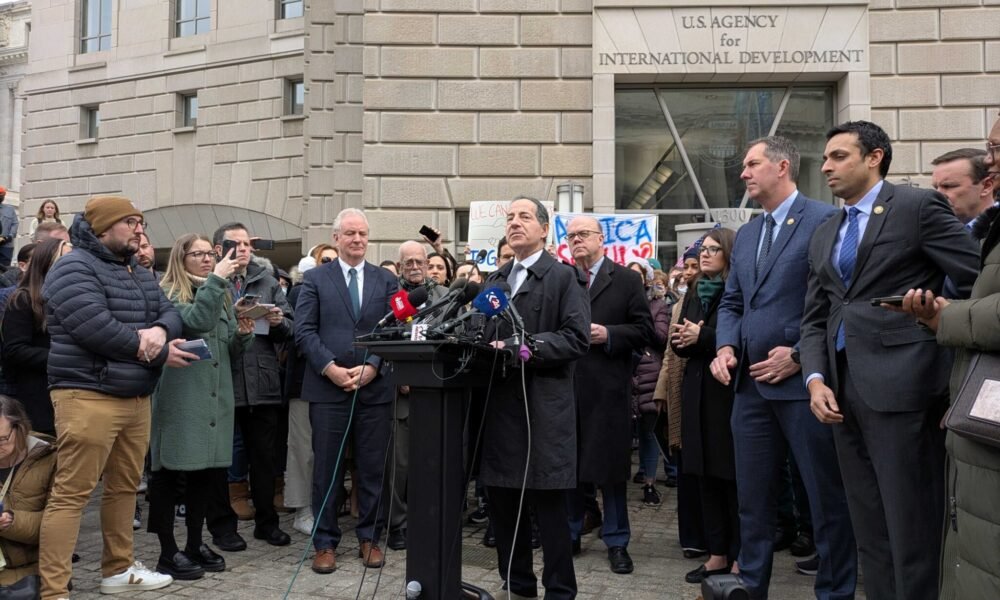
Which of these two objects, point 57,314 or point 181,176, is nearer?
point 57,314

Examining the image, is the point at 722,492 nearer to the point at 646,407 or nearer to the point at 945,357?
the point at 945,357

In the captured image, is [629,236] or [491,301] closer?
[491,301]

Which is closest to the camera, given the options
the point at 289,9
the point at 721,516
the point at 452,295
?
the point at 452,295

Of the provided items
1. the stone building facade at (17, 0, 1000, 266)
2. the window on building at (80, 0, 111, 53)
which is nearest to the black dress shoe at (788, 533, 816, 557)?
the stone building facade at (17, 0, 1000, 266)

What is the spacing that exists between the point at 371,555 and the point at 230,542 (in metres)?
1.17

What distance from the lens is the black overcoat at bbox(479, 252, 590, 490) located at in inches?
173

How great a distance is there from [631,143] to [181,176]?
13329 millimetres

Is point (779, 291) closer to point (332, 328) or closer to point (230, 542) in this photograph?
point (332, 328)

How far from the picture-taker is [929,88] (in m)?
12.0

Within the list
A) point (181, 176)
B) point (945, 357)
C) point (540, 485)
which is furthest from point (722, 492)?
point (181, 176)

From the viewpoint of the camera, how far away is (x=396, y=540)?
6254mm

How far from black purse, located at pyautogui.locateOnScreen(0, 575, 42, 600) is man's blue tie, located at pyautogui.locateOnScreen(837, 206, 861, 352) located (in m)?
4.30

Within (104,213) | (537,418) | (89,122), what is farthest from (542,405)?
(89,122)

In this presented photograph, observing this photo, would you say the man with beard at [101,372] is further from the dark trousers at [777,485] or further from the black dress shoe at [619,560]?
the dark trousers at [777,485]
